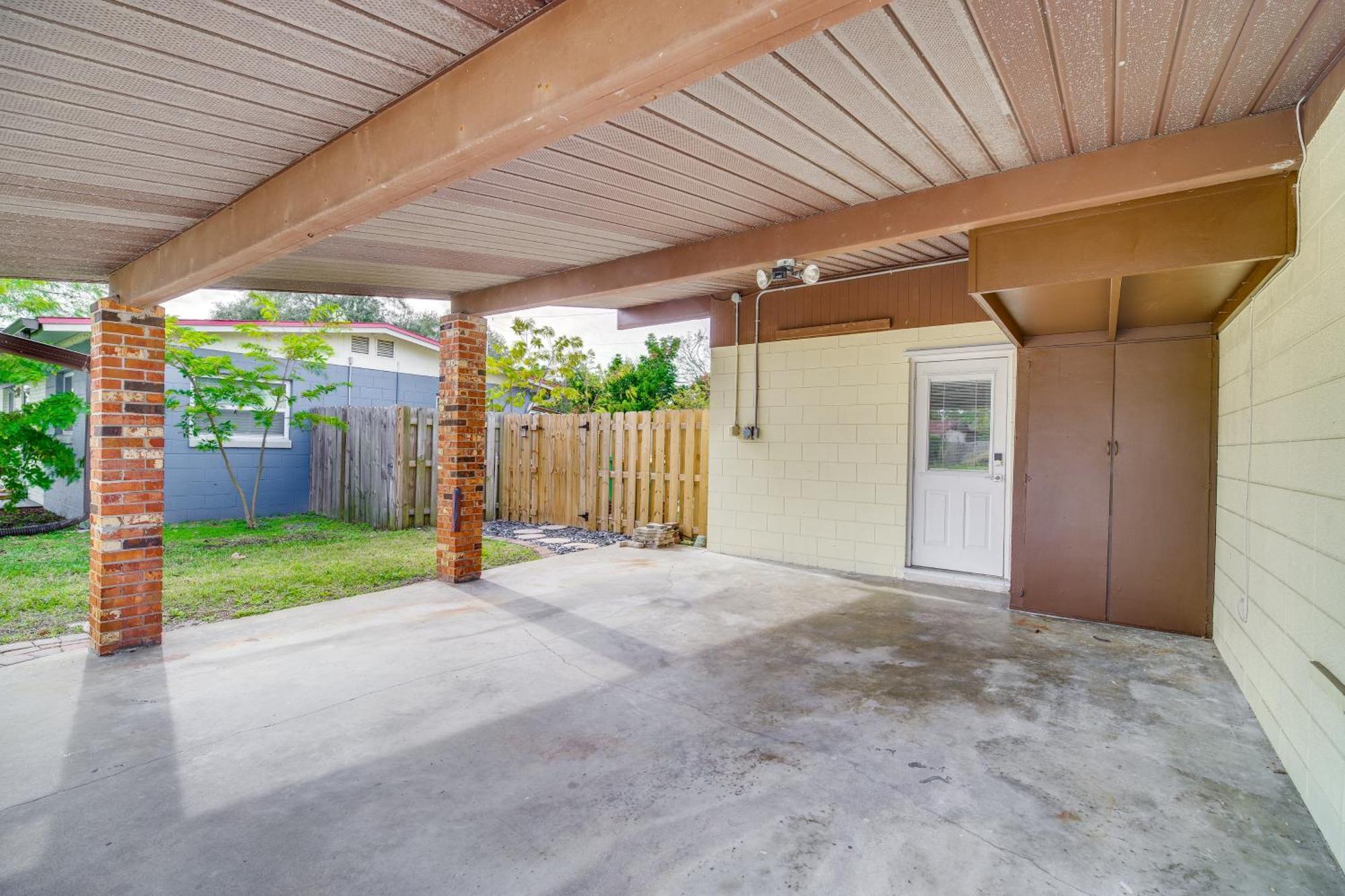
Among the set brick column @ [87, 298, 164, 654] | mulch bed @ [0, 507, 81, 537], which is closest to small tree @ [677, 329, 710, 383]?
mulch bed @ [0, 507, 81, 537]

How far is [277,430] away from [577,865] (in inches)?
373

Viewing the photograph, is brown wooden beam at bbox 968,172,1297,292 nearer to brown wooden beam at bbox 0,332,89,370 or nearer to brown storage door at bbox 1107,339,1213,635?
brown storage door at bbox 1107,339,1213,635

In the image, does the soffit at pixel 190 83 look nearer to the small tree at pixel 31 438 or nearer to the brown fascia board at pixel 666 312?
the brown fascia board at pixel 666 312

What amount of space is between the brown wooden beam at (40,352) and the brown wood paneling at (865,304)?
639cm

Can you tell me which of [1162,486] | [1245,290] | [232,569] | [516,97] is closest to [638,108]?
[516,97]

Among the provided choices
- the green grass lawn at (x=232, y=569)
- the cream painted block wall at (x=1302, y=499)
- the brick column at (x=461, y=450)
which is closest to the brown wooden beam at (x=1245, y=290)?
the cream painted block wall at (x=1302, y=499)

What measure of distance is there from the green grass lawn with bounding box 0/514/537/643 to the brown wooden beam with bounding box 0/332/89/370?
186cm

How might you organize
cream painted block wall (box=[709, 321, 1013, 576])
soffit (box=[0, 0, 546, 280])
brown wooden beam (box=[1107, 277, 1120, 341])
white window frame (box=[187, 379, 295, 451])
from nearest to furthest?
1. soffit (box=[0, 0, 546, 280])
2. brown wooden beam (box=[1107, 277, 1120, 341])
3. cream painted block wall (box=[709, 321, 1013, 576])
4. white window frame (box=[187, 379, 295, 451])

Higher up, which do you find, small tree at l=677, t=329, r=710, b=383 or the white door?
small tree at l=677, t=329, r=710, b=383

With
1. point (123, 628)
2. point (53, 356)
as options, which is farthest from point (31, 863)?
point (53, 356)

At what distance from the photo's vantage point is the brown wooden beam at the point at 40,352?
18.7 ft

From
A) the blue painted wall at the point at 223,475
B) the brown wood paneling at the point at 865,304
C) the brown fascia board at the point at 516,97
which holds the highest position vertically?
the brown wood paneling at the point at 865,304

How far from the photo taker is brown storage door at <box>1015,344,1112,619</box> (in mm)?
4633

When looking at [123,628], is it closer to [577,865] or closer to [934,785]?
[577,865]
